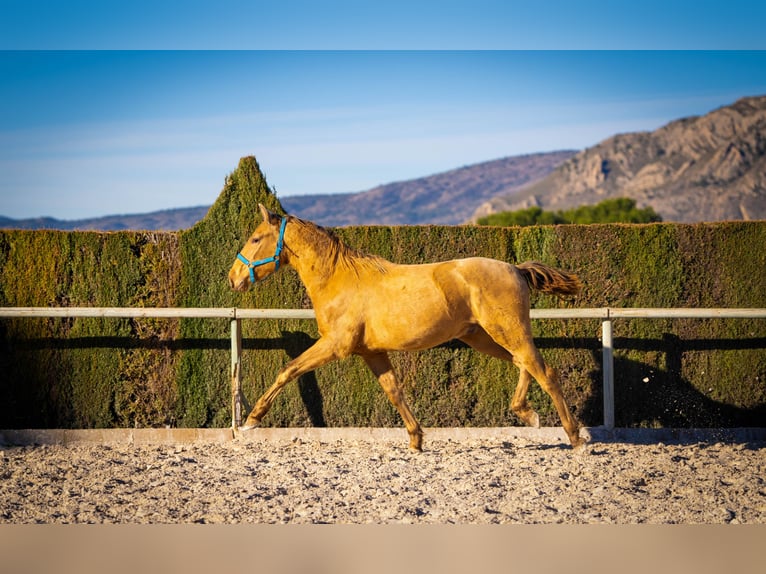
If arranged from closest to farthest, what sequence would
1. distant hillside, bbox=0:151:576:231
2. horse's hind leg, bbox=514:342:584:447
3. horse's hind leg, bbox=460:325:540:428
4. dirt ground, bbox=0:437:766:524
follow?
dirt ground, bbox=0:437:766:524
horse's hind leg, bbox=514:342:584:447
horse's hind leg, bbox=460:325:540:428
distant hillside, bbox=0:151:576:231

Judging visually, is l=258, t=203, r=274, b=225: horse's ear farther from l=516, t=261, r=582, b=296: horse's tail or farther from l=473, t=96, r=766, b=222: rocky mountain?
l=473, t=96, r=766, b=222: rocky mountain

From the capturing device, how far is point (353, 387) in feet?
27.2

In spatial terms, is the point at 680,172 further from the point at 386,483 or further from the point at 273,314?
the point at 386,483

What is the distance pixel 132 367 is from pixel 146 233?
132cm

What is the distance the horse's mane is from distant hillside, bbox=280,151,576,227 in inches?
4163

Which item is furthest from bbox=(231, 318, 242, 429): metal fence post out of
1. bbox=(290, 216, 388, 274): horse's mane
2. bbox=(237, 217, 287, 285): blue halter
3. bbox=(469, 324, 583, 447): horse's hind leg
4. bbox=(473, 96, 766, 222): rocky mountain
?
bbox=(473, 96, 766, 222): rocky mountain

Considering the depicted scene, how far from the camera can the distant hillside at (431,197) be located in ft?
403

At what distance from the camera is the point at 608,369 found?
771 centimetres

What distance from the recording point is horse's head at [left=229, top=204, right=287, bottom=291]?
22.4 feet

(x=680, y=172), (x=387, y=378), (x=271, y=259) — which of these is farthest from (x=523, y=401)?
(x=680, y=172)

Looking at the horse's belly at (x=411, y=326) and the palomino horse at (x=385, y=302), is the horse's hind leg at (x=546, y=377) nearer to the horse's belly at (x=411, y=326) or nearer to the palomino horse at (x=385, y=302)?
the palomino horse at (x=385, y=302)

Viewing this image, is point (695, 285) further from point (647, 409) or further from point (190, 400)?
point (190, 400)

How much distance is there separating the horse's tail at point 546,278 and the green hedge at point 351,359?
971 mm

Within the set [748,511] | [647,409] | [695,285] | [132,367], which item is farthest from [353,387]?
[748,511]
